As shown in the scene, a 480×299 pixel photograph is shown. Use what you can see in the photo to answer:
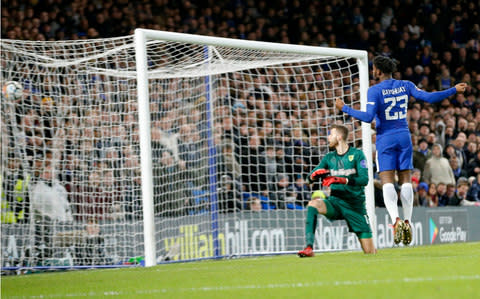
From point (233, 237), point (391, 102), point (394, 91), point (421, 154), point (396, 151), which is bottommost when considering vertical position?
point (233, 237)

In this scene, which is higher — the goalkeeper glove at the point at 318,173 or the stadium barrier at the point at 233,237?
the goalkeeper glove at the point at 318,173

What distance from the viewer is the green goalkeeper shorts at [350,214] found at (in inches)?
336

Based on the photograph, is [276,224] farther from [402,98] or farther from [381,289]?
[381,289]

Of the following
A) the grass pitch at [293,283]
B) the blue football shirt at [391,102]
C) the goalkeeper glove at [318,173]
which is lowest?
the grass pitch at [293,283]

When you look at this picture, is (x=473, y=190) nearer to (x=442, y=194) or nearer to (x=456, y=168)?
(x=456, y=168)

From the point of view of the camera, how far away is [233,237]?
11617 millimetres

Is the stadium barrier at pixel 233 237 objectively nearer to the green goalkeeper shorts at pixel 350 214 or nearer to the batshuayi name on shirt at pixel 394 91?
the green goalkeeper shorts at pixel 350 214

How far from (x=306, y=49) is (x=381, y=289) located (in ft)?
18.7

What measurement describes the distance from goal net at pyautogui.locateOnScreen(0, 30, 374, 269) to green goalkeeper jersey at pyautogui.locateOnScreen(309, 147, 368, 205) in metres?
1.41

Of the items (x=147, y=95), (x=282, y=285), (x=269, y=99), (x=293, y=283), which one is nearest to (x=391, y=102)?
(x=147, y=95)

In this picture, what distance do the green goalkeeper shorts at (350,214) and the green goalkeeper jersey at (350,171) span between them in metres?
0.06

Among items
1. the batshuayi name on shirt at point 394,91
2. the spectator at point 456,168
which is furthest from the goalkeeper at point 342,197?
the spectator at point 456,168

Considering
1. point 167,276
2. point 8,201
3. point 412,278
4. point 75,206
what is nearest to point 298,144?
point 75,206

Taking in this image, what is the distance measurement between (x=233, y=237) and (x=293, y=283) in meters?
6.45
